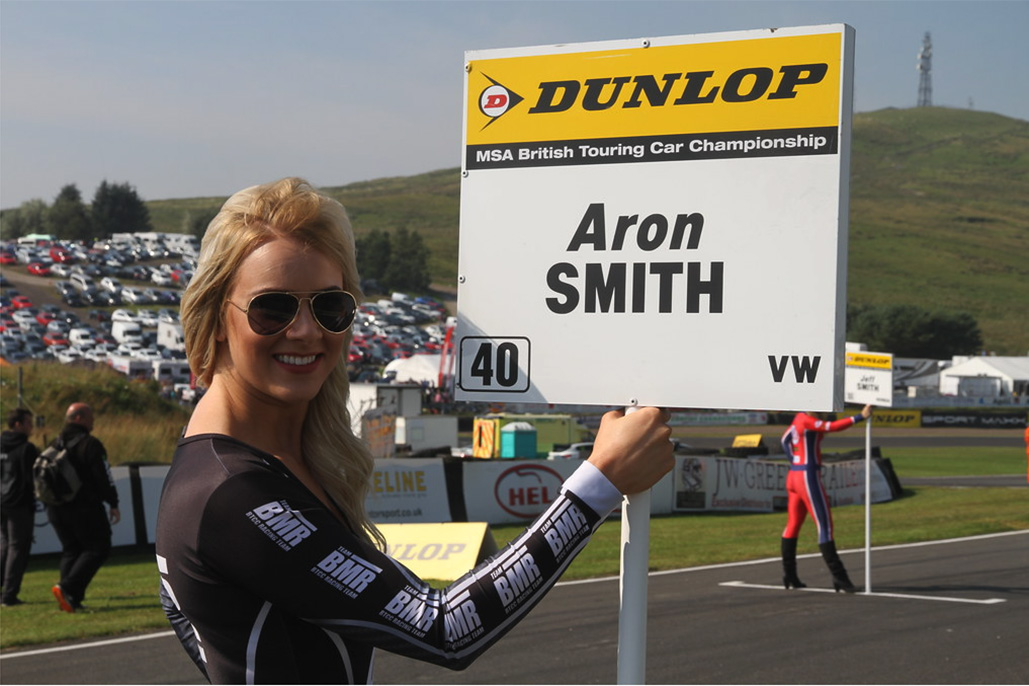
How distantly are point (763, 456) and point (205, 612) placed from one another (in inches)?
1178

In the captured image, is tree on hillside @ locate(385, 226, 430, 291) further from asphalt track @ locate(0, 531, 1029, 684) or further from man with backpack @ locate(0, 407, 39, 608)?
man with backpack @ locate(0, 407, 39, 608)

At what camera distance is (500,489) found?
20.7 m

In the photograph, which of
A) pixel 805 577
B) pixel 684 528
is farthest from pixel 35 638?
pixel 684 528

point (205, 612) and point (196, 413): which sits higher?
point (196, 413)

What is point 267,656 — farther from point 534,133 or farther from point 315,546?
point 534,133

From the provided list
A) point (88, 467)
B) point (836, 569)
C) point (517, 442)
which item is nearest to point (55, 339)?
point (517, 442)

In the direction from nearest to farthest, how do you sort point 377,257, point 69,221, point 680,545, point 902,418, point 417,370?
point 680,545
point 902,418
point 417,370
point 377,257
point 69,221

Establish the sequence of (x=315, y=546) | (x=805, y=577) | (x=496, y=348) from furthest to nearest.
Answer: (x=805, y=577)
(x=496, y=348)
(x=315, y=546)

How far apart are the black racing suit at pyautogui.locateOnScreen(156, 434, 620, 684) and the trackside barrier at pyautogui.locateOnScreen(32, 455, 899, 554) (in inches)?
445

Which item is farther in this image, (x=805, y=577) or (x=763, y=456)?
(x=763, y=456)

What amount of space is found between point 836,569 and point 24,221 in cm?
16381

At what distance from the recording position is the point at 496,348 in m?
2.90

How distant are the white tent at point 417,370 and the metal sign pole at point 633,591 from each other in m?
56.3

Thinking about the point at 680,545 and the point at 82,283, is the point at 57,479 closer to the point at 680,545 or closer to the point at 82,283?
the point at 680,545
